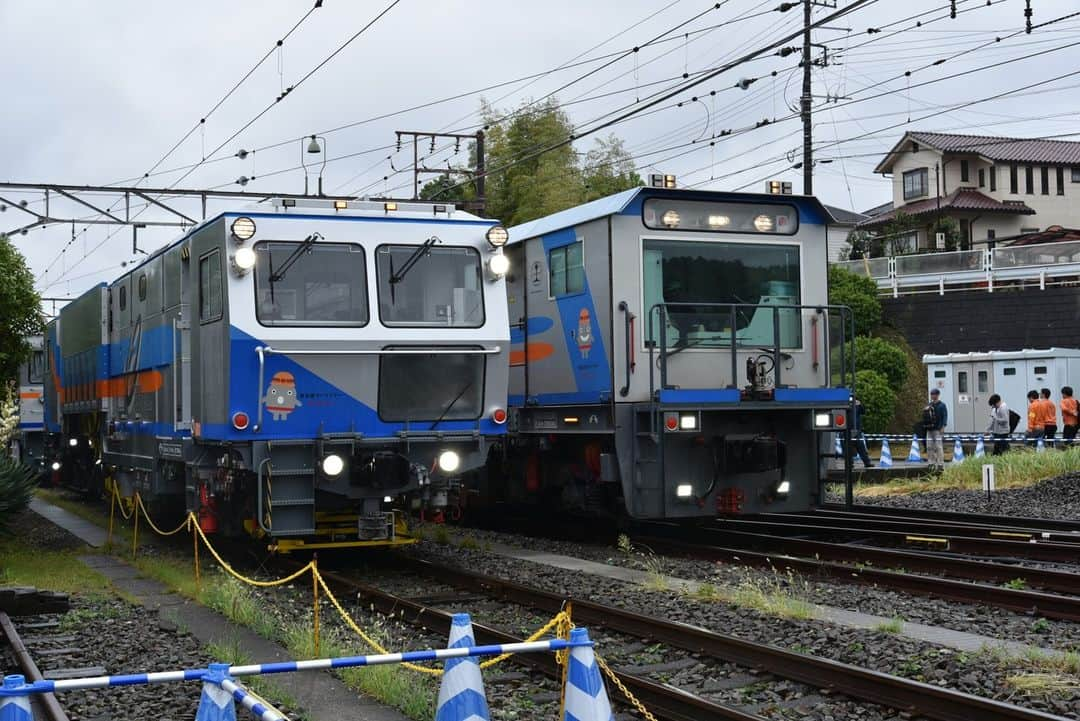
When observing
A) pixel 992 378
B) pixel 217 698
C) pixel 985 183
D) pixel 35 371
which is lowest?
pixel 217 698

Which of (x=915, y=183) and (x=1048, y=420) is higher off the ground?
(x=915, y=183)

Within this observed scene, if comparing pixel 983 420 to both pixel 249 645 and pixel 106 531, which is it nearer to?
pixel 106 531

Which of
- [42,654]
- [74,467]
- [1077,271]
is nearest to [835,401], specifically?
[42,654]

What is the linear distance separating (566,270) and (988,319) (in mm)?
23846

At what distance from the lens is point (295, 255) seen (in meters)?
12.3

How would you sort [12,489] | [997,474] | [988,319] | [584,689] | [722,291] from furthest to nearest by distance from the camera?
1. [988,319]
2. [997,474]
3. [12,489]
4. [722,291]
5. [584,689]

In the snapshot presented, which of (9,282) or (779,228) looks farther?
(9,282)

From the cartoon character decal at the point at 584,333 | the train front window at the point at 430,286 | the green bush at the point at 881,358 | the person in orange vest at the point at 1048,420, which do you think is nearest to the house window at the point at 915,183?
the green bush at the point at 881,358

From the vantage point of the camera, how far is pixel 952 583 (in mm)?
10922

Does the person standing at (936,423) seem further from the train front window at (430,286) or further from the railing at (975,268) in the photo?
the train front window at (430,286)

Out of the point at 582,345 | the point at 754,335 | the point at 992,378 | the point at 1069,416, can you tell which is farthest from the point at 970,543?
the point at 992,378

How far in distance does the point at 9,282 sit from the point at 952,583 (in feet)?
42.6

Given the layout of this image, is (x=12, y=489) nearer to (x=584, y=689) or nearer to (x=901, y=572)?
(x=901, y=572)

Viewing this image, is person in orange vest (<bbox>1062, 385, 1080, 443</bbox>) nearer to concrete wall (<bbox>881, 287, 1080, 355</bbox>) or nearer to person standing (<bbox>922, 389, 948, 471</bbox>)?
person standing (<bbox>922, 389, 948, 471</bbox>)
